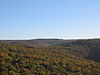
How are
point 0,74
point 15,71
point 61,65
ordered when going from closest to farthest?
point 0,74 → point 15,71 → point 61,65

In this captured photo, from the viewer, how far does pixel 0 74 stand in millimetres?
16438

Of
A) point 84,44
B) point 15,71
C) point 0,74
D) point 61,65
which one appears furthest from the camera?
point 84,44

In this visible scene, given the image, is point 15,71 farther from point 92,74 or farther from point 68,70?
point 92,74

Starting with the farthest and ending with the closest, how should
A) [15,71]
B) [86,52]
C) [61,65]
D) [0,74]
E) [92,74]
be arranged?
1. [86,52]
2. [61,65]
3. [92,74]
4. [15,71]
5. [0,74]

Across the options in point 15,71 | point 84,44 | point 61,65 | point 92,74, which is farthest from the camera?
point 84,44

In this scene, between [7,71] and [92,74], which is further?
[92,74]

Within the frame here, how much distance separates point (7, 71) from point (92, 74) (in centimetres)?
831

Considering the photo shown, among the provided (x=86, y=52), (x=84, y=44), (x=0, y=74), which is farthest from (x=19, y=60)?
(x=84, y=44)

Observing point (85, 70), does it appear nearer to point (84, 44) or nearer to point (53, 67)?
point (53, 67)

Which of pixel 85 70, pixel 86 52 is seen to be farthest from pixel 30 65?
pixel 86 52

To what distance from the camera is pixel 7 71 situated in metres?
17.3

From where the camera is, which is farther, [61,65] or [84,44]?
[84,44]

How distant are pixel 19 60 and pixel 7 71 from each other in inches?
132

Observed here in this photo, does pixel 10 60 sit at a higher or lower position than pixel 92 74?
higher
